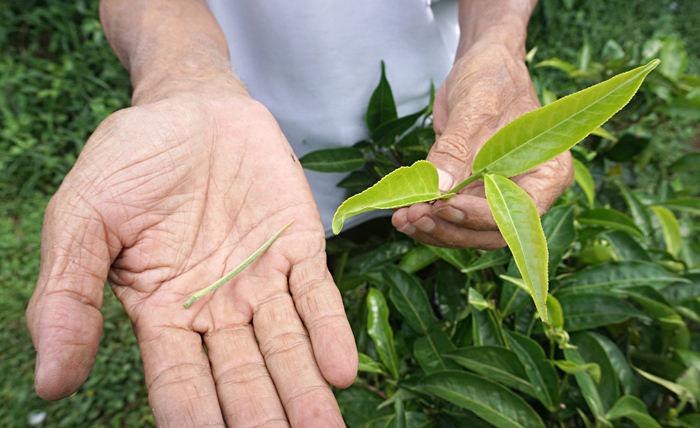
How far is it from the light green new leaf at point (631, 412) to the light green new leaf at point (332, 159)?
0.93m

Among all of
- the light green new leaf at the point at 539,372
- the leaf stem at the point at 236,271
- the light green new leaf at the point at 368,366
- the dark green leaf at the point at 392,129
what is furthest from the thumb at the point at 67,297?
the light green new leaf at the point at 539,372

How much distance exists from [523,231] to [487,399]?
1.66ft

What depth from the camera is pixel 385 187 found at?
0.74 metres

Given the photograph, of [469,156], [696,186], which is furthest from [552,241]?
[696,186]

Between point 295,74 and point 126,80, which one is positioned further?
point 126,80

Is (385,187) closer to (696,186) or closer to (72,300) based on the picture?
(72,300)

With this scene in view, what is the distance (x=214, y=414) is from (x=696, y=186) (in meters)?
2.02

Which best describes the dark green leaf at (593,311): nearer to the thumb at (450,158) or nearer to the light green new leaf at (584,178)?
the light green new leaf at (584,178)

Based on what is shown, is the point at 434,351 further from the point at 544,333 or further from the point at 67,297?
the point at 67,297

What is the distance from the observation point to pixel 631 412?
0.98 m

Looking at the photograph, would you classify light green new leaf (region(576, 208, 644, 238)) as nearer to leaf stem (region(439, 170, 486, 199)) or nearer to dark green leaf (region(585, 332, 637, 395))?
dark green leaf (region(585, 332, 637, 395))

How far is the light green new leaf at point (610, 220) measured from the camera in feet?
4.12

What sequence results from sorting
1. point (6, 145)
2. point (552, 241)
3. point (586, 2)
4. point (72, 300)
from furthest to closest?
point (586, 2)
point (6, 145)
point (552, 241)
point (72, 300)

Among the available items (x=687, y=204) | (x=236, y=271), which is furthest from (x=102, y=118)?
(x=687, y=204)
